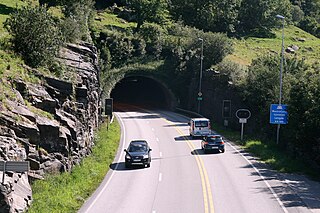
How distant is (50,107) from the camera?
1077 inches

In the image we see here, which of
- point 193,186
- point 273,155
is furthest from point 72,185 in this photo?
point 273,155

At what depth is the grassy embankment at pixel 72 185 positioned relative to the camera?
67.4 ft

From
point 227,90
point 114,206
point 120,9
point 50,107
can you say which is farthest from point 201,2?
point 114,206

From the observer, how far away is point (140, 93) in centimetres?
8212

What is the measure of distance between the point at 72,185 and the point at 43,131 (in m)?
3.44

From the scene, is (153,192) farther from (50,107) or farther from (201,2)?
(201,2)

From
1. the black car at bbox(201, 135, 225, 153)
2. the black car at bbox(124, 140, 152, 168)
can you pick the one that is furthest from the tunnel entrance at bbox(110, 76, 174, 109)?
the black car at bbox(124, 140, 152, 168)

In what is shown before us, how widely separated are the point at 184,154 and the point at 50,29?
1423 centimetres

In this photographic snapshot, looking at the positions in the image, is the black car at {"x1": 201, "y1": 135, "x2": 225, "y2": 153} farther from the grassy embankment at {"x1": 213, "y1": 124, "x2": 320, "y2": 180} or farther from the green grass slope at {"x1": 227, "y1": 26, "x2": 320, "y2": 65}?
the green grass slope at {"x1": 227, "y1": 26, "x2": 320, "y2": 65}

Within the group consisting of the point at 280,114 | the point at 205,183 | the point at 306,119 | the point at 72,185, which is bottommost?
the point at 72,185

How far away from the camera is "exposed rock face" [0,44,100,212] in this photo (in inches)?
776

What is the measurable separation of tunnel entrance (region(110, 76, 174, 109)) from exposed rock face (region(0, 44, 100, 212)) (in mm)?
38805

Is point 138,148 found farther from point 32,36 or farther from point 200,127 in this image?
point 200,127

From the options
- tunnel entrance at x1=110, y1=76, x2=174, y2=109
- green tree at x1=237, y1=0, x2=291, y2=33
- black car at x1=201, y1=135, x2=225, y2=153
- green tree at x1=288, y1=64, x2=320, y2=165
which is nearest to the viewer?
green tree at x1=288, y1=64, x2=320, y2=165
